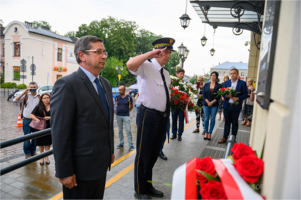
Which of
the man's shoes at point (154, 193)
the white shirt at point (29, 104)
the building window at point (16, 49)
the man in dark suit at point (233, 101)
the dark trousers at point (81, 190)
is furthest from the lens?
the building window at point (16, 49)

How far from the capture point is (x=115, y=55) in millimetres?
43656

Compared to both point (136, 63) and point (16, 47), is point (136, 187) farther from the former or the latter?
point (16, 47)

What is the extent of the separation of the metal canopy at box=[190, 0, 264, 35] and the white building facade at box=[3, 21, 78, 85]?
83.7 feet

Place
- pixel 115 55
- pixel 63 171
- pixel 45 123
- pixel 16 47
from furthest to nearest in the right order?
pixel 115 55, pixel 16 47, pixel 45 123, pixel 63 171

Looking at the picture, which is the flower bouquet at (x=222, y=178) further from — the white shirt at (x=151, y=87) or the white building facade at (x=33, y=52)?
the white building facade at (x=33, y=52)

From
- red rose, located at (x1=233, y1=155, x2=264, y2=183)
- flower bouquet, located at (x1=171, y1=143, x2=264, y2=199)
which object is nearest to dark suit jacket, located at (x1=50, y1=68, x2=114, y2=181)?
flower bouquet, located at (x1=171, y1=143, x2=264, y2=199)

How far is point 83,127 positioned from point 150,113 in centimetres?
127

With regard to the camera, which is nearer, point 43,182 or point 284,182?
point 284,182

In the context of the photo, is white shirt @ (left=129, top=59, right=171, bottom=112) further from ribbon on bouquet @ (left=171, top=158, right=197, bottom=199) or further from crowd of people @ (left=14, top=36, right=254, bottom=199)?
ribbon on bouquet @ (left=171, top=158, right=197, bottom=199)

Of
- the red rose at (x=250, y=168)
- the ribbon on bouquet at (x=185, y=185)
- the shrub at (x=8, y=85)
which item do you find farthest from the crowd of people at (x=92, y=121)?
the shrub at (x=8, y=85)

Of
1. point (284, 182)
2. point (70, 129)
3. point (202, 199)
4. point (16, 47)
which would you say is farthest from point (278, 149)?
point (16, 47)

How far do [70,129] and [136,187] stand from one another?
1.75m

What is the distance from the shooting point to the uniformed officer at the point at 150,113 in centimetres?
308

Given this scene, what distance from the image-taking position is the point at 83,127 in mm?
1981
